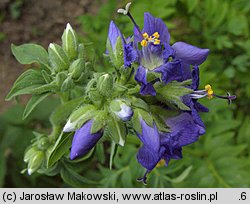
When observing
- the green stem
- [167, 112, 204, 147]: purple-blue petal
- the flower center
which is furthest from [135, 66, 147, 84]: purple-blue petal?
the green stem

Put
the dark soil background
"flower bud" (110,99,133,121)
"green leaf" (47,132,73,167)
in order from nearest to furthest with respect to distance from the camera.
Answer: "flower bud" (110,99,133,121), "green leaf" (47,132,73,167), the dark soil background

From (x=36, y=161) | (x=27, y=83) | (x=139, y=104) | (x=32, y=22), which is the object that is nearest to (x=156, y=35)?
(x=139, y=104)

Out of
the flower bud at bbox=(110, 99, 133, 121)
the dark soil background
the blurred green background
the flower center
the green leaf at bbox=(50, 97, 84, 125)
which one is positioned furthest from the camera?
the dark soil background

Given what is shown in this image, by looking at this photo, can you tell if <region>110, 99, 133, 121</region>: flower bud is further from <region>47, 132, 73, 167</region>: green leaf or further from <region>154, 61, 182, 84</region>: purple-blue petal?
<region>47, 132, 73, 167</region>: green leaf

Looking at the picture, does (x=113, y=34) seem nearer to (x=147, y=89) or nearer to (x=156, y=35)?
(x=156, y=35)

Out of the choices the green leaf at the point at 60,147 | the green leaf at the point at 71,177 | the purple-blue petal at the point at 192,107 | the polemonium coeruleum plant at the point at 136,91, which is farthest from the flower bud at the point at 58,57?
the green leaf at the point at 71,177
